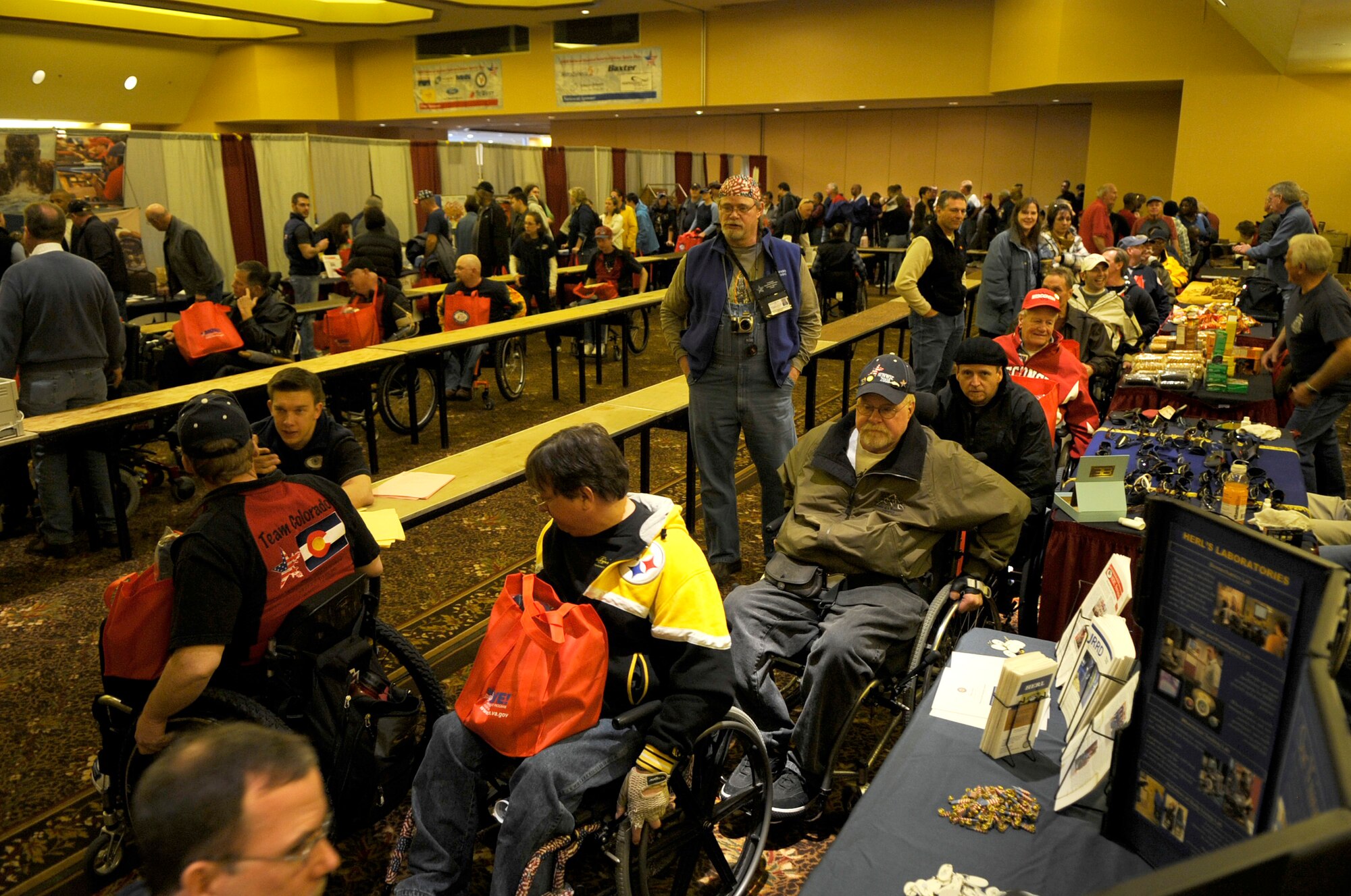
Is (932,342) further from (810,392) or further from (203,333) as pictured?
(203,333)

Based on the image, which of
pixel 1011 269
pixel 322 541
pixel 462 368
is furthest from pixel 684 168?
pixel 322 541

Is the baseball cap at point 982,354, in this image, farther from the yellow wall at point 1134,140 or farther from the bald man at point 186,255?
the yellow wall at point 1134,140

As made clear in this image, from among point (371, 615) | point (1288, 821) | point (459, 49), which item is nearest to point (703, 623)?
point (371, 615)

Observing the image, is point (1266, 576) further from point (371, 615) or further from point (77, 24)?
point (77, 24)

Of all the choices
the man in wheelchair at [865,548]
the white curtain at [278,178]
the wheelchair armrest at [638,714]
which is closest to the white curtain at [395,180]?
the white curtain at [278,178]

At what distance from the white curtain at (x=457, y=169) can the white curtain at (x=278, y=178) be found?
2.56 meters

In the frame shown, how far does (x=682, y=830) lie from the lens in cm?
211

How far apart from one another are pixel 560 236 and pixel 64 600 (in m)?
11.2

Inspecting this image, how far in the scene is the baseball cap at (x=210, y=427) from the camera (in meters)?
2.18

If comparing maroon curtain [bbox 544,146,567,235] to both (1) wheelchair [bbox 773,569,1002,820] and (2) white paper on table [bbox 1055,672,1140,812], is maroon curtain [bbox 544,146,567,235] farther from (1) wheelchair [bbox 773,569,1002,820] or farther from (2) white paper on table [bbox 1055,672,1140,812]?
(2) white paper on table [bbox 1055,672,1140,812]

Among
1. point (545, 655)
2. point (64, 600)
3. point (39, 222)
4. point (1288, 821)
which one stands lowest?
point (64, 600)

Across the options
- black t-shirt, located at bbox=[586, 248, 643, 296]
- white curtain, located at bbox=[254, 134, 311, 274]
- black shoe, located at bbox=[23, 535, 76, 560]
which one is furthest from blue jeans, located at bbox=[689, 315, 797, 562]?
white curtain, located at bbox=[254, 134, 311, 274]

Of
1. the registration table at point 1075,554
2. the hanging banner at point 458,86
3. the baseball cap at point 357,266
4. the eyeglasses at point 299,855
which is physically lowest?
the registration table at point 1075,554

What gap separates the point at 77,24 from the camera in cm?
1616
